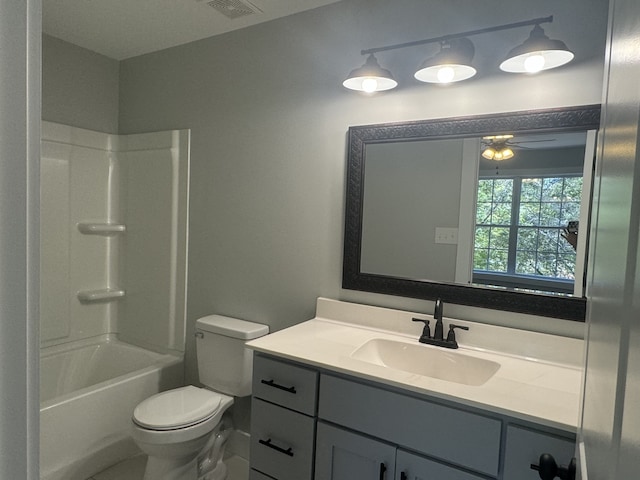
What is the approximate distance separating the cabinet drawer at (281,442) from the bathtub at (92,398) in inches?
42.2

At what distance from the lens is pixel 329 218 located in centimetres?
217

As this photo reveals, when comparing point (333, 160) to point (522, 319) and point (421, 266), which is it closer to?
point (421, 266)

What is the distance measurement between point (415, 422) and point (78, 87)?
2944 mm

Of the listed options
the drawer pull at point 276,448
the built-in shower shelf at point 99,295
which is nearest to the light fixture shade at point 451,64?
the drawer pull at point 276,448

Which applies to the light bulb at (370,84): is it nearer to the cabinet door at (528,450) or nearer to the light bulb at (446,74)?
the light bulb at (446,74)

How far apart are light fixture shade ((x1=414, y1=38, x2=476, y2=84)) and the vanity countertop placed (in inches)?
41.5

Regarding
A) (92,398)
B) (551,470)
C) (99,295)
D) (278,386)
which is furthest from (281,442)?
(99,295)

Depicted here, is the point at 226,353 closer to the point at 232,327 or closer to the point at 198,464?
the point at 232,327

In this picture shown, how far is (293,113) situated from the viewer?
7.44 ft

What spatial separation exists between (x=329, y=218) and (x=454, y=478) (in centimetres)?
128

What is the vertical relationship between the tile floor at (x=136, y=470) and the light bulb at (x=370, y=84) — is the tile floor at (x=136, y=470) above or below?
below

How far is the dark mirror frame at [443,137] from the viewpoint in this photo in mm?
1601

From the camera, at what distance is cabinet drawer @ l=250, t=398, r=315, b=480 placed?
1616 millimetres

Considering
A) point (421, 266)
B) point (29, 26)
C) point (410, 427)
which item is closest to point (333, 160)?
point (421, 266)
